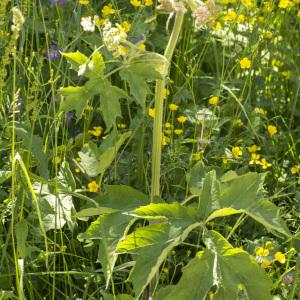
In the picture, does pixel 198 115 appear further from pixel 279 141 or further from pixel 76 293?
pixel 76 293

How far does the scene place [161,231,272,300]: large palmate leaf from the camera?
1.78 metres

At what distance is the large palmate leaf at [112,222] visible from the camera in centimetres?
187

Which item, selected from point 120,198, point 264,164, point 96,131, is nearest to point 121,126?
point 96,131

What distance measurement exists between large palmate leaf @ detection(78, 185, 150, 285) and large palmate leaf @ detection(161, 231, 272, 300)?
18cm

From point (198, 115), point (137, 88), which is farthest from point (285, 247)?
point (137, 88)

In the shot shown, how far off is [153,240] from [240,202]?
248mm

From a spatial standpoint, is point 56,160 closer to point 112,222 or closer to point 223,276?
point 112,222

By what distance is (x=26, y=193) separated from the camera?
2098 millimetres

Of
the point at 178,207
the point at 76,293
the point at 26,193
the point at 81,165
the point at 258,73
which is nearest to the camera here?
the point at 178,207

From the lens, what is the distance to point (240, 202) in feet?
6.22

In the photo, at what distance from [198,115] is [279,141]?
0.43m

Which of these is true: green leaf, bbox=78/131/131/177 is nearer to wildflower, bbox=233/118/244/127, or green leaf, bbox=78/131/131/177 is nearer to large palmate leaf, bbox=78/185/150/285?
large palmate leaf, bbox=78/185/150/285

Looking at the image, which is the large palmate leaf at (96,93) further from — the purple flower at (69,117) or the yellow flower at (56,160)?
the purple flower at (69,117)

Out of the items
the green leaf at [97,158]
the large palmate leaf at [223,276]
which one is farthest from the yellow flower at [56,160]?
the large palmate leaf at [223,276]
